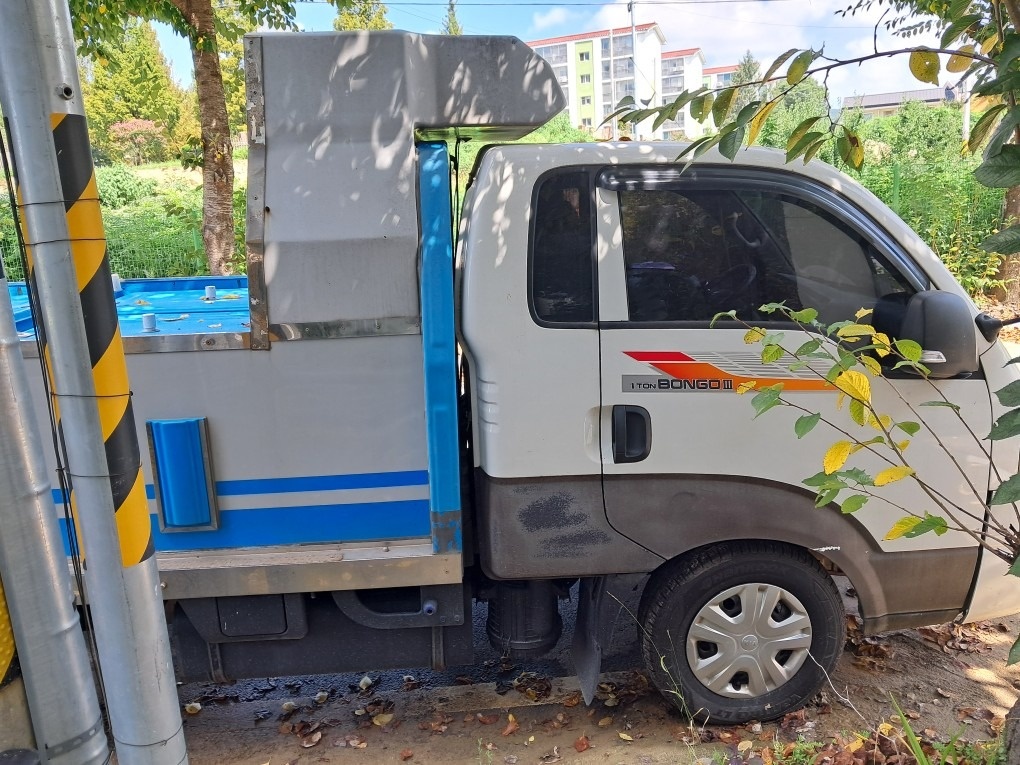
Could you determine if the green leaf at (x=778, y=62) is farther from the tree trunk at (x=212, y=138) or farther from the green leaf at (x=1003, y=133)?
the tree trunk at (x=212, y=138)

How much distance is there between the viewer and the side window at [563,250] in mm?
2992

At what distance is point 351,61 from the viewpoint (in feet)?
9.31

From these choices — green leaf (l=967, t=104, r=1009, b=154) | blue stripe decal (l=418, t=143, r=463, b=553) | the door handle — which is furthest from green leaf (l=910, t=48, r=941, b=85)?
blue stripe decal (l=418, t=143, r=463, b=553)

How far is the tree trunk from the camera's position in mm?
7973

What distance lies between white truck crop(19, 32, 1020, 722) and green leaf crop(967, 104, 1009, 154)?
586 mm

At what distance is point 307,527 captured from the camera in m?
3.06

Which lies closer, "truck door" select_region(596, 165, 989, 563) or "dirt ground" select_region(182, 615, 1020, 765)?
"truck door" select_region(596, 165, 989, 563)

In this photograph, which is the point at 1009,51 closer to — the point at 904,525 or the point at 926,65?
the point at 926,65

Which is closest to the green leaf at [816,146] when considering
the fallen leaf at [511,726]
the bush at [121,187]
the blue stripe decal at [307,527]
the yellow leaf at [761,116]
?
the yellow leaf at [761,116]

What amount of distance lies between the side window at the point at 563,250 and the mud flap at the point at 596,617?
1083 millimetres

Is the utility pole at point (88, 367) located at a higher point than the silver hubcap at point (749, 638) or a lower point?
higher

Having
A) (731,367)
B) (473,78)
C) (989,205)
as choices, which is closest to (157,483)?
(473,78)

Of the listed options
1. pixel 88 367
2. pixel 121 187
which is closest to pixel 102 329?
pixel 88 367

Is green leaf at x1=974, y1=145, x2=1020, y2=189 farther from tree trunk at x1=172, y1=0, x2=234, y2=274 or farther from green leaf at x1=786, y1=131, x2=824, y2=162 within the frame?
tree trunk at x1=172, y1=0, x2=234, y2=274
